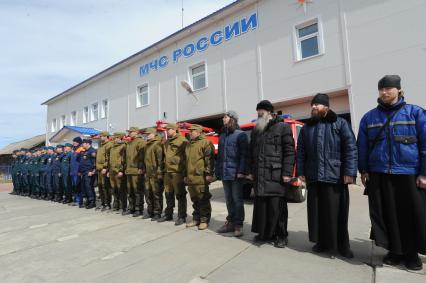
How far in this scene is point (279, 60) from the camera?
11648 mm

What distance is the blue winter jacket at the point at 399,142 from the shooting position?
3.08 m

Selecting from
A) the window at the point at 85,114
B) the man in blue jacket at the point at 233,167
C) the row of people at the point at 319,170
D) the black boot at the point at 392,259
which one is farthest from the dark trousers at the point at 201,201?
the window at the point at 85,114

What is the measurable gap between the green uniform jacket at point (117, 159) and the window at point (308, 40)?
7577 mm

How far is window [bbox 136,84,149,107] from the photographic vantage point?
18.4m

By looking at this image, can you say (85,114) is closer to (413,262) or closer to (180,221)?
(180,221)

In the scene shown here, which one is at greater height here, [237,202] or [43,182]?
[43,182]

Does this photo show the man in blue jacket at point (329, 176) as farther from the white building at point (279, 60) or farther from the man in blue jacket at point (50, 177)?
the man in blue jacket at point (50, 177)

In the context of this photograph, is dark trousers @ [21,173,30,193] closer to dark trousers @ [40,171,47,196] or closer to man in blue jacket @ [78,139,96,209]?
dark trousers @ [40,171,47,196]

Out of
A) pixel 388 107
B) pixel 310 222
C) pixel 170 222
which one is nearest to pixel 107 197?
pixel 170 222

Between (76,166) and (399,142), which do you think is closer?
(399,142)

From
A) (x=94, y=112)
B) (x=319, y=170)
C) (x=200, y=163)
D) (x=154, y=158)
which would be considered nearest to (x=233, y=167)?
(x=200, y=163)

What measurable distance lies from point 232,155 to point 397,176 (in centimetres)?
224

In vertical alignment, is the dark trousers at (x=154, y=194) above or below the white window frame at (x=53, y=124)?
below

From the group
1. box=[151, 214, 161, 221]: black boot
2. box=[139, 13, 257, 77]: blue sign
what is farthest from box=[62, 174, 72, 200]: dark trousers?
box=[139, 13, 257, 77]: blue sign
